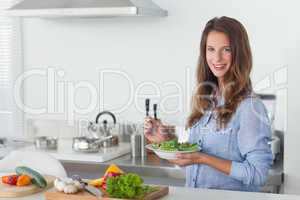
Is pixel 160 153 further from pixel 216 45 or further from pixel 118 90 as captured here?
pixel 118 90

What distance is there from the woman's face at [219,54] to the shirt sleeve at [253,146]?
0.52 feet

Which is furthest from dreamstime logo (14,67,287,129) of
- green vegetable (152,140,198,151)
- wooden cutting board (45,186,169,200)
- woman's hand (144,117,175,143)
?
wooden cutting board (45,186,169,200)

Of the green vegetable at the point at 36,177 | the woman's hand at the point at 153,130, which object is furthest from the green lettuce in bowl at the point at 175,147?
the green vegetable at the point at 36,177

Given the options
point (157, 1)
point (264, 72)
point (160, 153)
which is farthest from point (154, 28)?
point (160, 153)

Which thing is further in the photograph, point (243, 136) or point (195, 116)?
point (195, 116)

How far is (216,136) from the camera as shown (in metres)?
2.31

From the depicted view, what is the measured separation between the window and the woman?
207 cm

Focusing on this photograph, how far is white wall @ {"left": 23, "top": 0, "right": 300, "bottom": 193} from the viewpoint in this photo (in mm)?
3492

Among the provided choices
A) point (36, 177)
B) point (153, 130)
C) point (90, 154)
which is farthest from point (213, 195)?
point (90, 154)

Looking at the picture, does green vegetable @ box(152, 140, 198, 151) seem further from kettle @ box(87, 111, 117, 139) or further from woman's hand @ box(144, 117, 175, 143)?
kettle @ box(87, 111, 117, 139)

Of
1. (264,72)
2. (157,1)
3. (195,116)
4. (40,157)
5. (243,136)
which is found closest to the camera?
(243,136)

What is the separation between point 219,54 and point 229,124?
268 millimetres

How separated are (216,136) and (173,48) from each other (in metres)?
1.49

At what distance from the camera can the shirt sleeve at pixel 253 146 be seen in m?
2.20
